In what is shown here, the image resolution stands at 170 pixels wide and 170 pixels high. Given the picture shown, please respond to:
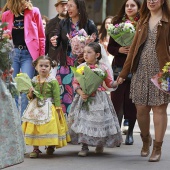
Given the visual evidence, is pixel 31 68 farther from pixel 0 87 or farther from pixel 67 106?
pixel 0 87

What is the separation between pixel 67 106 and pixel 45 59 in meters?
1.57

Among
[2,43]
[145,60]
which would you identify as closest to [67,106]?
[145,60]

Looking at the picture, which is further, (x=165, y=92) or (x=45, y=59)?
(x=45, y=59)

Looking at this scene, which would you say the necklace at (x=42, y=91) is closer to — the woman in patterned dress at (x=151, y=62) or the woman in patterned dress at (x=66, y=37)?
the woman in patterned dress at (x=151, y=62)

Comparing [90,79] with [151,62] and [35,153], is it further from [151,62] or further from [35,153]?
[35,153]

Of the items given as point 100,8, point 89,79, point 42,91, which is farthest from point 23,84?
point 100,8

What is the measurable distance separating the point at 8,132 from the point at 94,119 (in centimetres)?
236

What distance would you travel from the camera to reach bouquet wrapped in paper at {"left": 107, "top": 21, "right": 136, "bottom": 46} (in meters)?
9.42

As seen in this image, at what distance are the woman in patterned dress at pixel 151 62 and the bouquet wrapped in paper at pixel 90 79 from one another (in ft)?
1.10

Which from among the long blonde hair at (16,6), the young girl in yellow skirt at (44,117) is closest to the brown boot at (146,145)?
the young girl in yellow skirt at (44,117)

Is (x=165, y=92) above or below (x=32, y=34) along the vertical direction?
below

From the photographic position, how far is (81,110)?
353 inches

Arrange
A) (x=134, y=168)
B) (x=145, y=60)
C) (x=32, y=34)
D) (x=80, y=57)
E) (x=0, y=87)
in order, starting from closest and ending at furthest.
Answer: (x=0, y=87)
(x=134, y=168)
(x=145, y=60)
(x=80, y=57)
(x=32, y=34)

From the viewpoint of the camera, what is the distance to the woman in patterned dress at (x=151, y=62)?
848 centimetres
